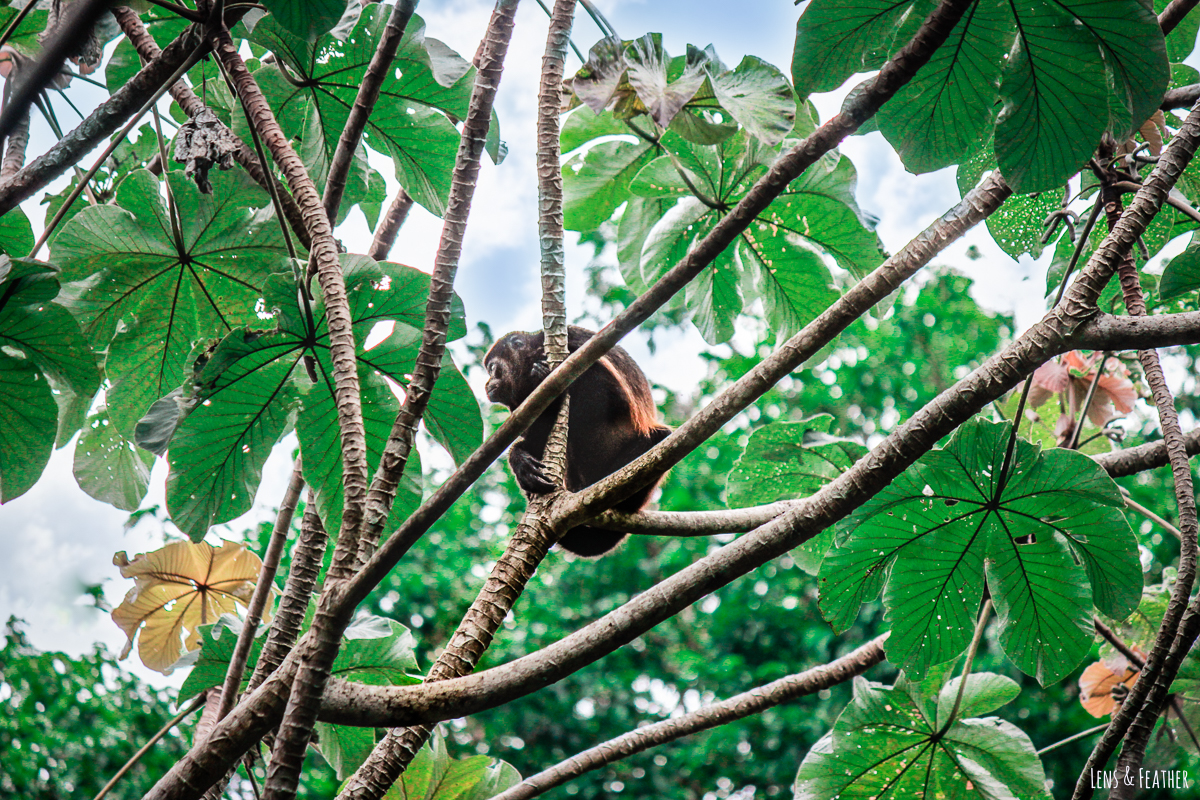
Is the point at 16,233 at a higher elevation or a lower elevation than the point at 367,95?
higher

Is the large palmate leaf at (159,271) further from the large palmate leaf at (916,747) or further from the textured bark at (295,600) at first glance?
the large palmate leaf at (916,747)

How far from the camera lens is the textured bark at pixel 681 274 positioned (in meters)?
1.32

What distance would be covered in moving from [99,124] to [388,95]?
727 millimetres

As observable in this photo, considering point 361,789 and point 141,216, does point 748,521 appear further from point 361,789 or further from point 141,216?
point 141,216

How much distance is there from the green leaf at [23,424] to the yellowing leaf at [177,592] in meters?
0.77

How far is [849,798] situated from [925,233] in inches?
65.8

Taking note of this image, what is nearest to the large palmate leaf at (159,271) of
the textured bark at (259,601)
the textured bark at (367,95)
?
the textured bark at (367,95)

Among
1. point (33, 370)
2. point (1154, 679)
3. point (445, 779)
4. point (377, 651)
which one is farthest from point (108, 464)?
point (1154, 679)

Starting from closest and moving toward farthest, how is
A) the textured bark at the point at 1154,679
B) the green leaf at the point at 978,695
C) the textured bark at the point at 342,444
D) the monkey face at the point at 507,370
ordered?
the textured bark at the point at 342,444 < the textured bark at the point at 1154,679 < the green leaf at the point at 978,695 < the monkey face at the point at 507,370

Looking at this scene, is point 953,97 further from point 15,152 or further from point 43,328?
point 15,152

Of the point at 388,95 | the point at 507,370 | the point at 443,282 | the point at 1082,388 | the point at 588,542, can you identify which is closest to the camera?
the point at 443,282

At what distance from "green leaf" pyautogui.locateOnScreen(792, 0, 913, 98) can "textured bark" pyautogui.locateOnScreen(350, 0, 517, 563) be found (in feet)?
1.97

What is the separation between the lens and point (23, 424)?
2.10 m

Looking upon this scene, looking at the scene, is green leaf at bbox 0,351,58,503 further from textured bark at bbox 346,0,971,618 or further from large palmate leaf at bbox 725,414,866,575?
large palmate leaf at bbox 725,414,866,575
